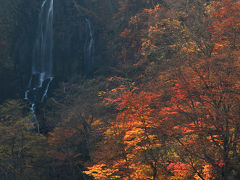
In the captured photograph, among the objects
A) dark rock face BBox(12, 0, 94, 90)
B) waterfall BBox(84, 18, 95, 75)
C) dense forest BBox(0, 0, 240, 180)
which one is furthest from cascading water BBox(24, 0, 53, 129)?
waterfall BBox(84, 18, 95, 75)

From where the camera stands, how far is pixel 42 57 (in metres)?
31.7

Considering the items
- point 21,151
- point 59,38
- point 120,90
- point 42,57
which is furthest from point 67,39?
point 21,151

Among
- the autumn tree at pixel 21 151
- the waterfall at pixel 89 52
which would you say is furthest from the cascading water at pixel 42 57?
the autumn tree at pixel 21 151

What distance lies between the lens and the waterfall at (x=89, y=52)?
99.4 ft

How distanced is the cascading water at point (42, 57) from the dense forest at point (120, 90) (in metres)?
0.16

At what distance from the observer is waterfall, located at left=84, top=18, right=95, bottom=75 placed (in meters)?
30.3

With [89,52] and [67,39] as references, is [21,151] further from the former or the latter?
[67,39]

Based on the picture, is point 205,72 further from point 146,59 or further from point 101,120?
point 146,59

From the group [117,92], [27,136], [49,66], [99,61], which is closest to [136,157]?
[117,92]

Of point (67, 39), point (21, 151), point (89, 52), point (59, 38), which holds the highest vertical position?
point (59, 38)

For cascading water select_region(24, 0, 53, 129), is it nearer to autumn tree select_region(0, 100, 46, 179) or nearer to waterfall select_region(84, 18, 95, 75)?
waterfall select_region(84, 18, 95, 75)

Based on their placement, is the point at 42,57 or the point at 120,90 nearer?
the point at 120,90

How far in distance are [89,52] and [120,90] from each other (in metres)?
17.6

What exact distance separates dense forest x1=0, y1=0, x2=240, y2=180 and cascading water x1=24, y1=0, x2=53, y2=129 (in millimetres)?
156
